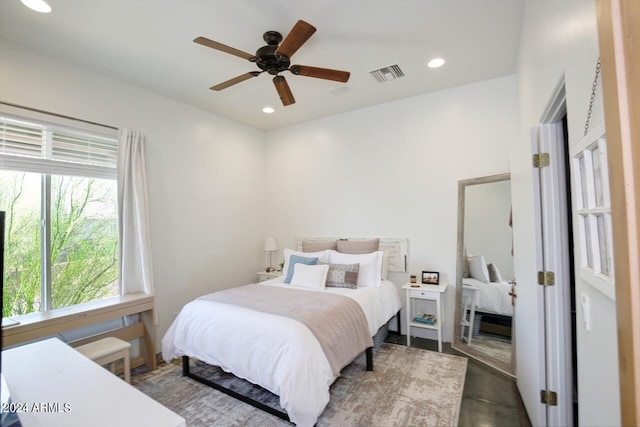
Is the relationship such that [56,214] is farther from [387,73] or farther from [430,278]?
[430,278]

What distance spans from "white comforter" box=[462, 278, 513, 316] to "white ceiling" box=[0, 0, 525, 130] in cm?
225

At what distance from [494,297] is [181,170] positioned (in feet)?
12.7

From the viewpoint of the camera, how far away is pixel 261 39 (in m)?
2.51

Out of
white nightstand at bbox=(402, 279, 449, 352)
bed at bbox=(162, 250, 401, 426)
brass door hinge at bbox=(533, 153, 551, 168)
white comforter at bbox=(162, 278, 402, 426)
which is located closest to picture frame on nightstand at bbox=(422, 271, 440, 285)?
white nightstand at bbox=(402, 279, 449, 352)

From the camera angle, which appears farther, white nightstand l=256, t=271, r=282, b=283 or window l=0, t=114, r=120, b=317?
white nightstand l=256, t=271, r=282, b=283

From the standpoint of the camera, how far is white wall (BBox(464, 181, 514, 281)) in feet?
9.91

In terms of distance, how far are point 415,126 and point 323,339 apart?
283 centimetres

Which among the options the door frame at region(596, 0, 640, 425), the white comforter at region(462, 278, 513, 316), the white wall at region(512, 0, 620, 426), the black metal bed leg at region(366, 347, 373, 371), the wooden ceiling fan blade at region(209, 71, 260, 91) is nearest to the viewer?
the door frame at region(596, 0, 640, 425)

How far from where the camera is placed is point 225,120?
14.1 ft

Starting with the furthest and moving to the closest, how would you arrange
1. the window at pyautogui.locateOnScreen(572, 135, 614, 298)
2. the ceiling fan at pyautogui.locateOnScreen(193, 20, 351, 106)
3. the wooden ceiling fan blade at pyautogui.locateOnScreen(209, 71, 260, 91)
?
1. the wooden ceiling fan blade at pyautogui.locateOnScreen(209, 71, 260, 91)
2. the ceiling fan at pyautogui.locateOnScreen(193, 20, 351, 106)
3. the window at pyautogui.locateOnScreen(572, 135, 614, 298)

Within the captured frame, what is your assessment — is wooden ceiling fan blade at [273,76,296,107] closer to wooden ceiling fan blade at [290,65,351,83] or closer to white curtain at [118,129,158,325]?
wooden ceiling fan blade at [290,65,351,83]

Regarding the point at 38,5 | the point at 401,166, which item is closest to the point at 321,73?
the point at 401,166

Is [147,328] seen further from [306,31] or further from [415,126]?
[415,126]

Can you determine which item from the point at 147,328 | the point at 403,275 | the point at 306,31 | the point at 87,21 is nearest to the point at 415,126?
the point at 403,275
